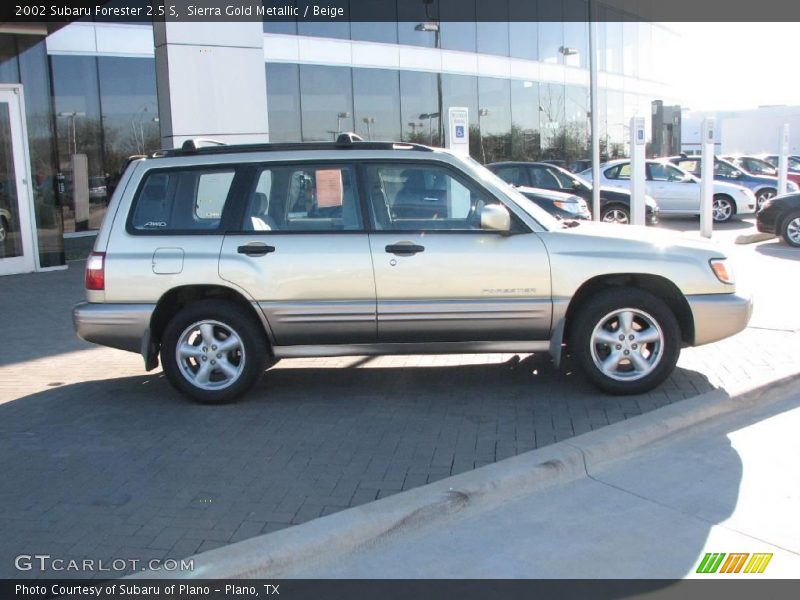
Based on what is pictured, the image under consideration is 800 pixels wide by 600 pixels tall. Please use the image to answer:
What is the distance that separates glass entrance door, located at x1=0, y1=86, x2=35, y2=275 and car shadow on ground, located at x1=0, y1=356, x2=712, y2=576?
7.65m

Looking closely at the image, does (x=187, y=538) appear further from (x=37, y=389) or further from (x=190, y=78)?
(x=190, y=78)

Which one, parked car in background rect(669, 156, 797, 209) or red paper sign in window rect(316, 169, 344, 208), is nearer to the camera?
red paper sign in window rect(316, 169, 344, 208)

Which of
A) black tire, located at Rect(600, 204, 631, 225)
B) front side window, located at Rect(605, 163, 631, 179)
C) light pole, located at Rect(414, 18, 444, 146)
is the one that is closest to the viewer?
black tire, located at Rect(600, 204, 631, 225)

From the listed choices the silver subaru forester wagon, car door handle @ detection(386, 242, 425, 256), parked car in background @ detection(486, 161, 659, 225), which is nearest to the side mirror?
the silver subaru forester wagon

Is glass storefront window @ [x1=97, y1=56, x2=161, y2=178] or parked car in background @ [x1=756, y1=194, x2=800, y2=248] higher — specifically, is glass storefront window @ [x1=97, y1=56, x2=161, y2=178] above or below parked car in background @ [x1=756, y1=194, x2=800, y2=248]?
above

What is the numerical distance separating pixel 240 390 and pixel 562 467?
260 cm

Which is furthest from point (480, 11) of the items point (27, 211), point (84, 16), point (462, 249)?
point (462, 249)

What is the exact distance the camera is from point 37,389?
696 centimetres

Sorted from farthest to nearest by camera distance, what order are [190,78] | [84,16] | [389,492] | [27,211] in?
1. [84,16]
2. [27,211]
3. [190,78]
4. [389,492]

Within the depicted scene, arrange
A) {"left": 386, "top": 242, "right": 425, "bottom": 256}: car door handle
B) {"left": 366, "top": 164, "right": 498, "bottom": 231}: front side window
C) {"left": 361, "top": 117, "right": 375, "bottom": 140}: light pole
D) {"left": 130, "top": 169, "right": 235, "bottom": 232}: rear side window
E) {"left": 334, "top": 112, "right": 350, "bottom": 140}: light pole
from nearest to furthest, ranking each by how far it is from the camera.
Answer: {"left": 386, "top": 242, "right": 425, "bottom": 256}: car door handle < {"left": 366, "top": 164, "right": 498, "bottom": 231}: front side window < {"left": 130, "top": 169, "right": 235, "bottom": 232}: rear side window < {"left": 334, "top": 112, "right": 350, "bottom": 140}: light pole < {"left": 361, "top": 117, "right": 375, "bottom": 140}: light pole

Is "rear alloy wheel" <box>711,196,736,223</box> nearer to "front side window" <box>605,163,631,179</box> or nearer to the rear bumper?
"front side window" <box>605,163,631,179</box>

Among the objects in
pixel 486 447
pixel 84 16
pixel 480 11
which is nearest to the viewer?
pixel 486 447

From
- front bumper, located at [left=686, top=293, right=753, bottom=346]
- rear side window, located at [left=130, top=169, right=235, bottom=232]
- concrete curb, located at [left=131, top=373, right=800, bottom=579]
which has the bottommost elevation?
concrete curb, located at [left=131, top=373, right=800, bottom=579]

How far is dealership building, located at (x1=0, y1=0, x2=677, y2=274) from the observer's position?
968 cm
